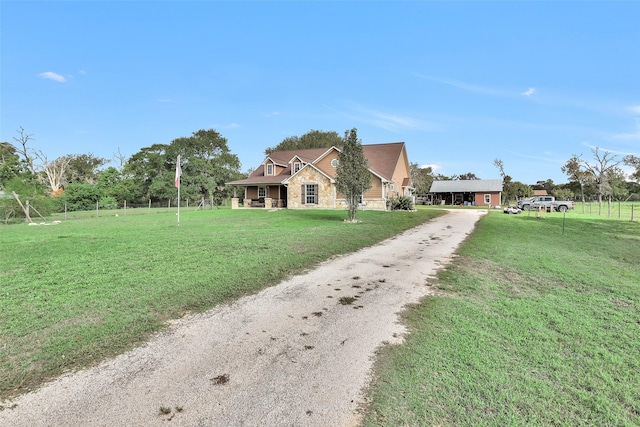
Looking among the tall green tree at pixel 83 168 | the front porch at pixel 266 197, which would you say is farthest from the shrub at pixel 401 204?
the tall green tree at pixel 83 168

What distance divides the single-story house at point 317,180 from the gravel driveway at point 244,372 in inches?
824

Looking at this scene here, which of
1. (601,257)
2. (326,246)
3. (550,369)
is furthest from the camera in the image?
(326,246)

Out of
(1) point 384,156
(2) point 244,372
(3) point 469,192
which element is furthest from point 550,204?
(2) point 244,372

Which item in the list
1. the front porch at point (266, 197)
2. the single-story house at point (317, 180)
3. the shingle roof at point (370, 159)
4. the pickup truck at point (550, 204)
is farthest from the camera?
the pickup truck at point (550, 204)

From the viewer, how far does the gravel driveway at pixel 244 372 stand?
7.91 ft

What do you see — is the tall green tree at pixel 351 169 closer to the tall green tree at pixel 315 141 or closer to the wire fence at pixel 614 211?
the wire fence at pixel 614 211

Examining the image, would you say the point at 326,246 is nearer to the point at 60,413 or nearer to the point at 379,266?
the point at 379,266

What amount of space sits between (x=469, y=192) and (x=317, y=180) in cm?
3126

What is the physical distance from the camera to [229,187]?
53.7 m

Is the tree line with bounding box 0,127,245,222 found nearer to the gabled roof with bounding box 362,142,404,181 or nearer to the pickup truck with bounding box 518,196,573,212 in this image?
the gabled roof with bounding box 362,142,404,181

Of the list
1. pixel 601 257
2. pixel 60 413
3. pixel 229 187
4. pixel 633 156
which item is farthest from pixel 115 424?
pixel 633 156

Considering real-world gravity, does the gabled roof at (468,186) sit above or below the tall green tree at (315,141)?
below

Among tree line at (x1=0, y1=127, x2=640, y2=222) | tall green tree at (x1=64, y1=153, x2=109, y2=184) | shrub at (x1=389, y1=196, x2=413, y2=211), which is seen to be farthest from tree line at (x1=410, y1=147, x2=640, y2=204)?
tall green tree at (x1=64, y1=153, x2=109, y2=184)

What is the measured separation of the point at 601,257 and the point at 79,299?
40.1 ft
